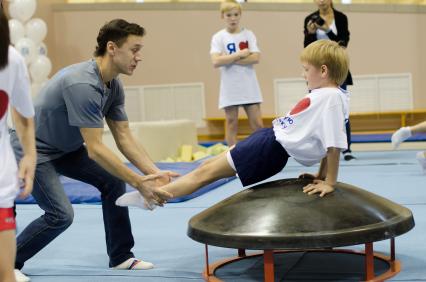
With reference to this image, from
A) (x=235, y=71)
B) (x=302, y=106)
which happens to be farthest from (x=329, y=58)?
(x=235, y=71)

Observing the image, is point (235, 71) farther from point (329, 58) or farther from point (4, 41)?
point (4, 41)

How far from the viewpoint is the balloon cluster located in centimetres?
888

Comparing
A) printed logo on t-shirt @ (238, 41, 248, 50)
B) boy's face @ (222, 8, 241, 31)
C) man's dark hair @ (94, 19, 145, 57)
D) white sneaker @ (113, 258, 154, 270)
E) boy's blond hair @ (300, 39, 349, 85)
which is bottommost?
white sneaker @ (113, 258, 154, 270)

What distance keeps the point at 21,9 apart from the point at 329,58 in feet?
21.9

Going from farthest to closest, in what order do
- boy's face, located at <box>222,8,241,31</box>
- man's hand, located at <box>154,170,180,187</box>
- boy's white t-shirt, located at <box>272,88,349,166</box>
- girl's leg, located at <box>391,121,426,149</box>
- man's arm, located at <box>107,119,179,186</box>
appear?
boy's face, located at <box>222,8,241,31</box>
girl's leg, located at <box>391,121,426,149</box>
man's arm, located at <box>107,119,179,186</box>
man's hand, located at <box>154,170,180,187</box>
boy's white t-shirt, located at <box>272,88,349,166</box>

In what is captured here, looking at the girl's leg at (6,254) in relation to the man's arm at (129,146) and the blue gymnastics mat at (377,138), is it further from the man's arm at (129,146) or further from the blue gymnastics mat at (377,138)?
the blue gymnastics mat at (377,138)

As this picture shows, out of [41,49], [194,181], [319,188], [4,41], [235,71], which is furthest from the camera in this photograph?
[41,49]

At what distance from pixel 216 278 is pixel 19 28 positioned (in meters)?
6.63

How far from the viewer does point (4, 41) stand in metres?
2.11

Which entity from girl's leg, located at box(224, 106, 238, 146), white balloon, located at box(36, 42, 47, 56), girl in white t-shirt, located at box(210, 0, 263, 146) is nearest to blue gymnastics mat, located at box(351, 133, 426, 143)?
girl in white t-shirt, located at box(210, 0, 263, 146)

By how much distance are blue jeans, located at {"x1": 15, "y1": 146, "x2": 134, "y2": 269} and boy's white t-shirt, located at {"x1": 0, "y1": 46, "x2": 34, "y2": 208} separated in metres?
1.16

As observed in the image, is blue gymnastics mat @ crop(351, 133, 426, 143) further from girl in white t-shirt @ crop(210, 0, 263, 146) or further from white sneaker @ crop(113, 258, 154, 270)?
white sneaker @ crop(113, 258, 154, 270)

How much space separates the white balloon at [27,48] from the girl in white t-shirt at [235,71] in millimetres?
2885

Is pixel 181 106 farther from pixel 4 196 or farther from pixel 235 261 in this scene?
pixel 4 196
